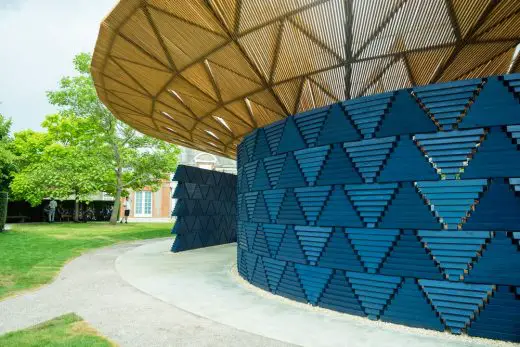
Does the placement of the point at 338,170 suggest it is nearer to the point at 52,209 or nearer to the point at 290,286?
the point at 290,286

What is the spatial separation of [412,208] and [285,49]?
5.07 meters

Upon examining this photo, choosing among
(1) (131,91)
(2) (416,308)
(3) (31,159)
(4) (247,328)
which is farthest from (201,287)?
(3) (31,159)

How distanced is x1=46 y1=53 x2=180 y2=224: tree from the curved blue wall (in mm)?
28794

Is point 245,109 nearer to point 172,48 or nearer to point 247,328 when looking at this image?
point 172,48

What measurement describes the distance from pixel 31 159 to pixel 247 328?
4159 cm

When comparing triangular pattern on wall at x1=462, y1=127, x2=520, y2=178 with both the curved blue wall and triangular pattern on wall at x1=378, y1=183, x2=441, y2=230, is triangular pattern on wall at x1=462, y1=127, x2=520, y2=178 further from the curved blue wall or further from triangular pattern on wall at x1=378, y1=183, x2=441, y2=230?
triangular pattern on wall at x1=378, y1=183, x2=441, y2=230

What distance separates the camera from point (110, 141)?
34.2 meters

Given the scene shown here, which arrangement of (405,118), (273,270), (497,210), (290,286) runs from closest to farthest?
(497,210)
(405,118)
(290,286)
(273,270)

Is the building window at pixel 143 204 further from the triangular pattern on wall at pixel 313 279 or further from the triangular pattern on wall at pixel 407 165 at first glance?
the triangular pattern on wall at pixel 407 165

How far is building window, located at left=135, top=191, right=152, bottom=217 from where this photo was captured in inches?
2135

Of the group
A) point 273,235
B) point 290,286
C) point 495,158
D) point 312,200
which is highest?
point 495,158

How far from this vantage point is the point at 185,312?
278 inches

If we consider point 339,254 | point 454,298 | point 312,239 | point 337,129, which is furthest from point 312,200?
point 454,298

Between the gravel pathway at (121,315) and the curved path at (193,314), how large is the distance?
0.02m
